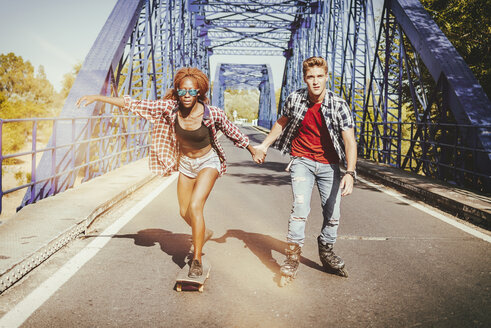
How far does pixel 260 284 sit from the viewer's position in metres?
3.76

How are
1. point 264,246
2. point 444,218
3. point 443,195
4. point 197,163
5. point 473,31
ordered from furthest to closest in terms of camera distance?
1. point 473,31
2. point 443,195
3. point 444,218
4. point 264,246
5. point 197,163

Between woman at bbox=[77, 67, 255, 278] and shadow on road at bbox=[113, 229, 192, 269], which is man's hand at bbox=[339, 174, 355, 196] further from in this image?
shadow on road at bbox=[113, 229, 192, 269]

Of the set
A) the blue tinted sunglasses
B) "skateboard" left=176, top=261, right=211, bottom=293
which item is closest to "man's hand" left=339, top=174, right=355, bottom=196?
"skateboard" left=176, top=261, right=211, bottom=293

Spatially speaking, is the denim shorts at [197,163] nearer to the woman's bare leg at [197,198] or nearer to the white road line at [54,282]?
the woman's bare leg at [197,198]

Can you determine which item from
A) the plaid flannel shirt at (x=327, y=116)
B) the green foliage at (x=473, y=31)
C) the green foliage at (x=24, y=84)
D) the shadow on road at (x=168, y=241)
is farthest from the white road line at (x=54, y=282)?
the green foliage at (x=24, y=84)

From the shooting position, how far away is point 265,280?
3.86m

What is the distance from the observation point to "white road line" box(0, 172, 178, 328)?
304cm

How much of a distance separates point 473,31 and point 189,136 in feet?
41.5

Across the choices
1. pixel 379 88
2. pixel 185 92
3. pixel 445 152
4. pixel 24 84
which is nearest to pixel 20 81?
pixel 24 84

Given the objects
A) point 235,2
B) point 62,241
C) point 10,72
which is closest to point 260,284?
point 62,241

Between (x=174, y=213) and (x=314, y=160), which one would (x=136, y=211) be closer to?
(x=174, y=213)

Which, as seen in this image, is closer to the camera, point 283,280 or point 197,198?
point 283,280

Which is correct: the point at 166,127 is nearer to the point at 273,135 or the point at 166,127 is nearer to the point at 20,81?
the point at 273,135

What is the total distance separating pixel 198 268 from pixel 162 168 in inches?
43.8
